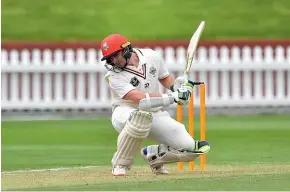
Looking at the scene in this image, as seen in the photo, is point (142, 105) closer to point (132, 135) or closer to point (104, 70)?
point (132, 135)

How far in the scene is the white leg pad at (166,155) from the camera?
12633mm

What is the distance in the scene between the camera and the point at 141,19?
2994cm

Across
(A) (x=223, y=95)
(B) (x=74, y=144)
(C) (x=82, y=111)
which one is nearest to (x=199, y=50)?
(A) (x=223, y=95)

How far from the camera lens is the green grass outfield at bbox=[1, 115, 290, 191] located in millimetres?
11602

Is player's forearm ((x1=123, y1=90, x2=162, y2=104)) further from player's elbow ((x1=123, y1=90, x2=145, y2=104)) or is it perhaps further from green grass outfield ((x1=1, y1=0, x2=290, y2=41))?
green grass outfield ((x1=1, y1=0, x2=290, y2=41))

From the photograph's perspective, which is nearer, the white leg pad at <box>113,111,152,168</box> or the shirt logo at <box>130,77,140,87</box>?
the white leg pad at <box>113,111,152,168</box>

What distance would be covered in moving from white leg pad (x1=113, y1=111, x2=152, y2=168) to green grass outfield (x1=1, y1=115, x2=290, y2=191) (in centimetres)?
20

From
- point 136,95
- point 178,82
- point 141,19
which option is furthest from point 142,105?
point 141,19

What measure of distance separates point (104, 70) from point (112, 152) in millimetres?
7681

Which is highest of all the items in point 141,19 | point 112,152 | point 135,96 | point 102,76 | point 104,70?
point 141,19

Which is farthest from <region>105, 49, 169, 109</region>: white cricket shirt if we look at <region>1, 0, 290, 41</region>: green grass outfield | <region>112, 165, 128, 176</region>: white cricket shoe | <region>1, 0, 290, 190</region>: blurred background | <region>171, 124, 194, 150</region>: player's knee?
<region>1, 0, 290, 41</region>: green grass outfield

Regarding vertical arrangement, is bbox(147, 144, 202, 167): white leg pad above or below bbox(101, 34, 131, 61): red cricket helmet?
below

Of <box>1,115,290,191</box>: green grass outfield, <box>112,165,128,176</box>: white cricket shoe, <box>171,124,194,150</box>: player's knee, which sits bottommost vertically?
<box>1,115,290,191</box>: green grass outfield

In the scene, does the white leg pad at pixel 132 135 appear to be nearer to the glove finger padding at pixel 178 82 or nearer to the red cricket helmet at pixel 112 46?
the glove finger padding at pixel 178 82
